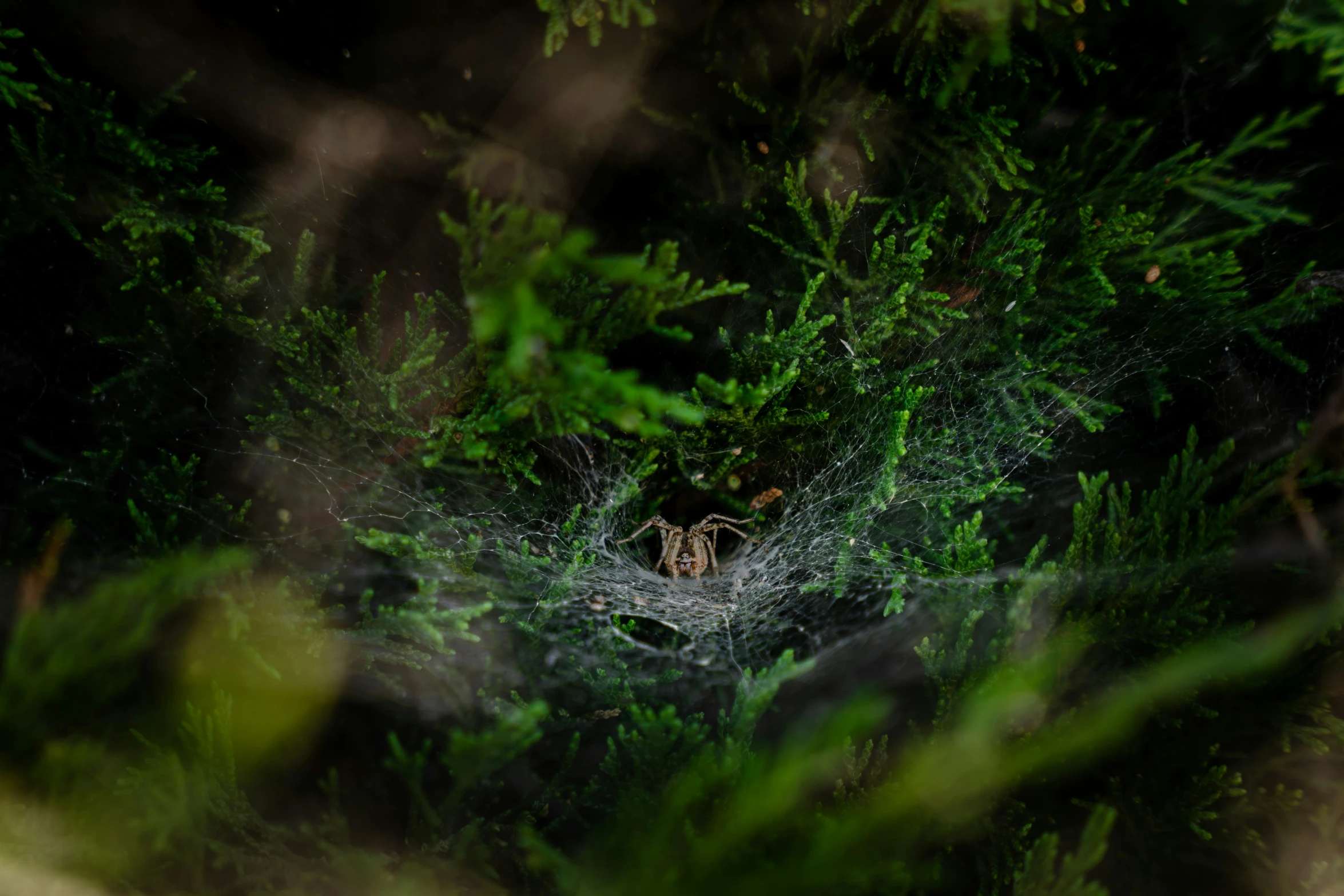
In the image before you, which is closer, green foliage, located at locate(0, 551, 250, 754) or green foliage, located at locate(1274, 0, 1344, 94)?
green foliage, located at locate(1274, 0, 1344, 94)

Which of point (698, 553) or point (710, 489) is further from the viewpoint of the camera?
point (698, 553)

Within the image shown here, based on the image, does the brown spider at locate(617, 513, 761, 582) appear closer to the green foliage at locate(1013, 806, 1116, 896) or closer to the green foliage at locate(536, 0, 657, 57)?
the green foliage at locate(1013, 806, 1116, 896)

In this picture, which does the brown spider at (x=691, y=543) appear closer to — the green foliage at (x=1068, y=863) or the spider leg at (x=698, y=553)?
the spider leg at (x=698, y=553)

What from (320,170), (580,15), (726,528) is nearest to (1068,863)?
(726,528)

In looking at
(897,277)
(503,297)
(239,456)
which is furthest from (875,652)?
(239,456)

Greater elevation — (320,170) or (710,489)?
(320,170)

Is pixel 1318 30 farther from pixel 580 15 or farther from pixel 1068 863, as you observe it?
pixel 1068 863

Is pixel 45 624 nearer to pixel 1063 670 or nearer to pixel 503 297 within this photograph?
pixel 503 297

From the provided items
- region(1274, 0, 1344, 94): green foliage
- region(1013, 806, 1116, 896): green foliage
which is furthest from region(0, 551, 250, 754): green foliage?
region(1274, 0, 1344, 94): green foliage
